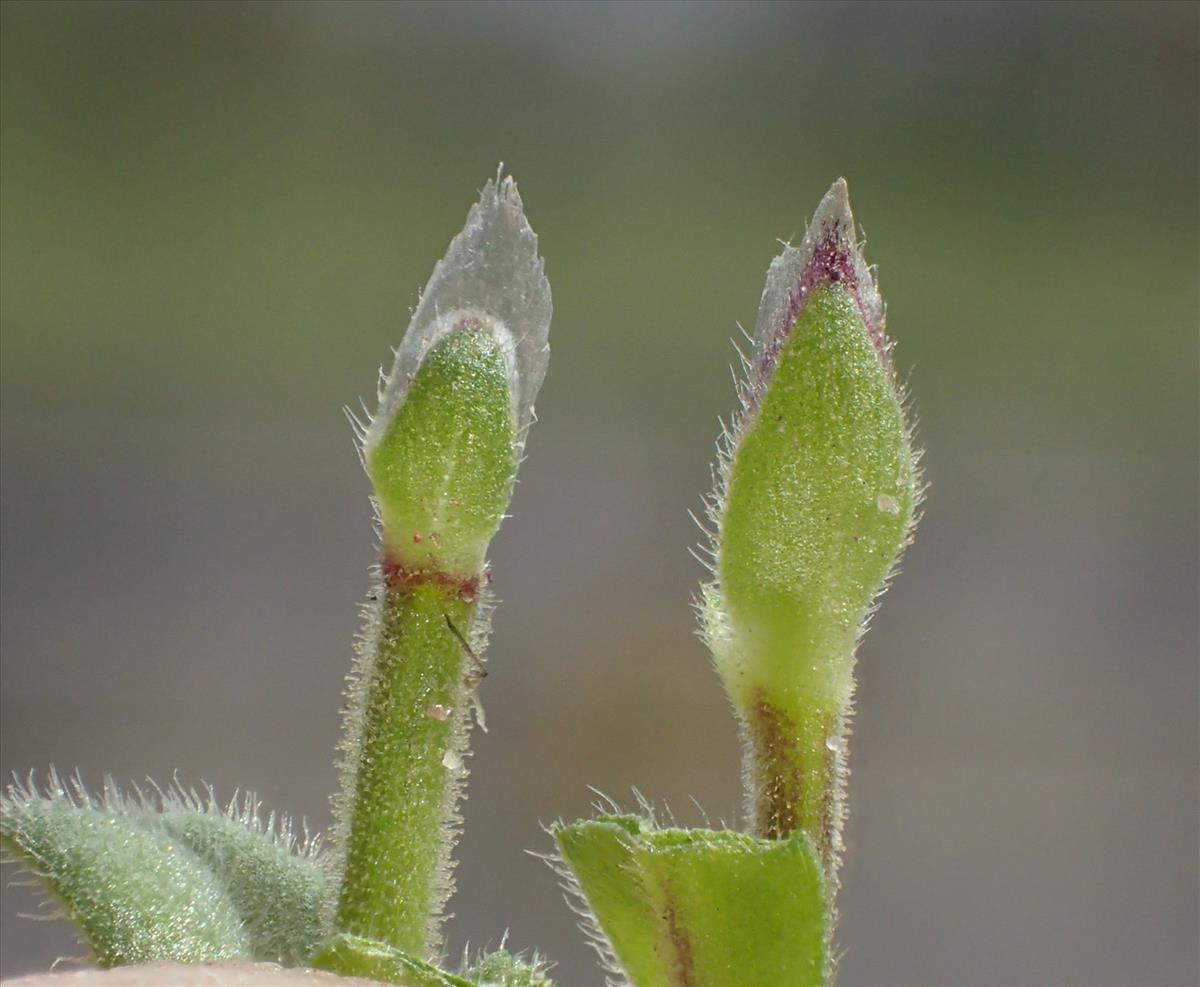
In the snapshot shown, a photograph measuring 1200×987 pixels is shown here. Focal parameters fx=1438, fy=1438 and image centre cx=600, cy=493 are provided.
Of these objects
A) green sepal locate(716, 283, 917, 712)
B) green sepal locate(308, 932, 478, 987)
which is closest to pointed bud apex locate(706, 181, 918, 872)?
green sepal locate(716, 283, 917, 712)

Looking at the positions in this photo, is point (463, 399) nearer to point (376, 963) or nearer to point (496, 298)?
point (496, 298)

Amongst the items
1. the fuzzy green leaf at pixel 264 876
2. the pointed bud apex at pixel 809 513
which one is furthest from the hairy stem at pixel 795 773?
the fuzzy green leaf at pixel 264 876

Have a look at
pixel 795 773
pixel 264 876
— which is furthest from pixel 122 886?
pixel 795 773

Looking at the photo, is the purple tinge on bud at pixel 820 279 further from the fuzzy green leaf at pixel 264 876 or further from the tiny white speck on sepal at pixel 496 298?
the fuzzy green leaf at pixel 264 876

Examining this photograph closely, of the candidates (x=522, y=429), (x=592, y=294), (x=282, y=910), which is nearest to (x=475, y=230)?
(x=522, y=429)

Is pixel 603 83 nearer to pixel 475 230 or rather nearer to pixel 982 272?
pixel 982 272
